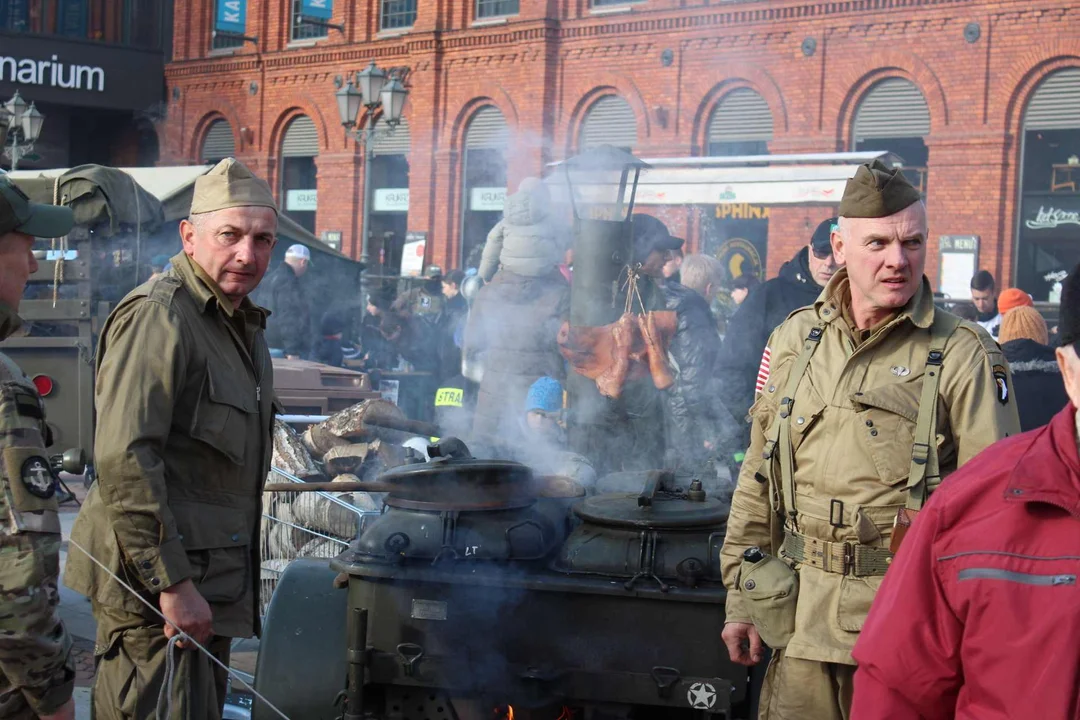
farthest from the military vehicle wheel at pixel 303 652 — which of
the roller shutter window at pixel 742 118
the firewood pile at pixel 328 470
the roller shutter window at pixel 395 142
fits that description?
the roller shutter window at pixel 395 142

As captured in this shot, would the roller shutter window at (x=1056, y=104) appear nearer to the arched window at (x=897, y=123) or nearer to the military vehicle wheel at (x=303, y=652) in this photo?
the arched window at (x=897, y=123)

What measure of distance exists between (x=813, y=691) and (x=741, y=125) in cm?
2067

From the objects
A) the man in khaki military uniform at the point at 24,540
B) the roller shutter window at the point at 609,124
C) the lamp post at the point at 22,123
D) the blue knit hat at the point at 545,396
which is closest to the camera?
the man in khaki military uniform at the point at 24,540

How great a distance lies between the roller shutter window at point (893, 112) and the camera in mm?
21125

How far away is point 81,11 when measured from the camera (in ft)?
108

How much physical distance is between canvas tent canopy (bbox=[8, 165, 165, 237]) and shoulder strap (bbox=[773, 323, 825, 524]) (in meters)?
6.56

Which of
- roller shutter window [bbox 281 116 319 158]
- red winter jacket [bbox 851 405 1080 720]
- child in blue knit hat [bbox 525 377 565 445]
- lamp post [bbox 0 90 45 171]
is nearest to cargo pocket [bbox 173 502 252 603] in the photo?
red winter jacket [bbox 851 405 1080 720]

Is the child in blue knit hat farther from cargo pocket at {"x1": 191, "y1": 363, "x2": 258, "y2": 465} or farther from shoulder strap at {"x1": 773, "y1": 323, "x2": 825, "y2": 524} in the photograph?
shoulder strap at {"x1": 773, "y1": 323, "x2": 825, "y2": 524}

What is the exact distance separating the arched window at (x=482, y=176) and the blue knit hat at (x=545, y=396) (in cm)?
2026

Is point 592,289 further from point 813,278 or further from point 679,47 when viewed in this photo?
point 679,47

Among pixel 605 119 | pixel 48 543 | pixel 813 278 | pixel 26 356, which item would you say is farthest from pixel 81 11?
pixel 48 543

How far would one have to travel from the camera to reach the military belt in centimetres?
311

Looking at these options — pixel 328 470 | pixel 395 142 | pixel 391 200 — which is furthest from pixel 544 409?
pixel 395 142

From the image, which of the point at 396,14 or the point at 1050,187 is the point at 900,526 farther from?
the point at 396,14
